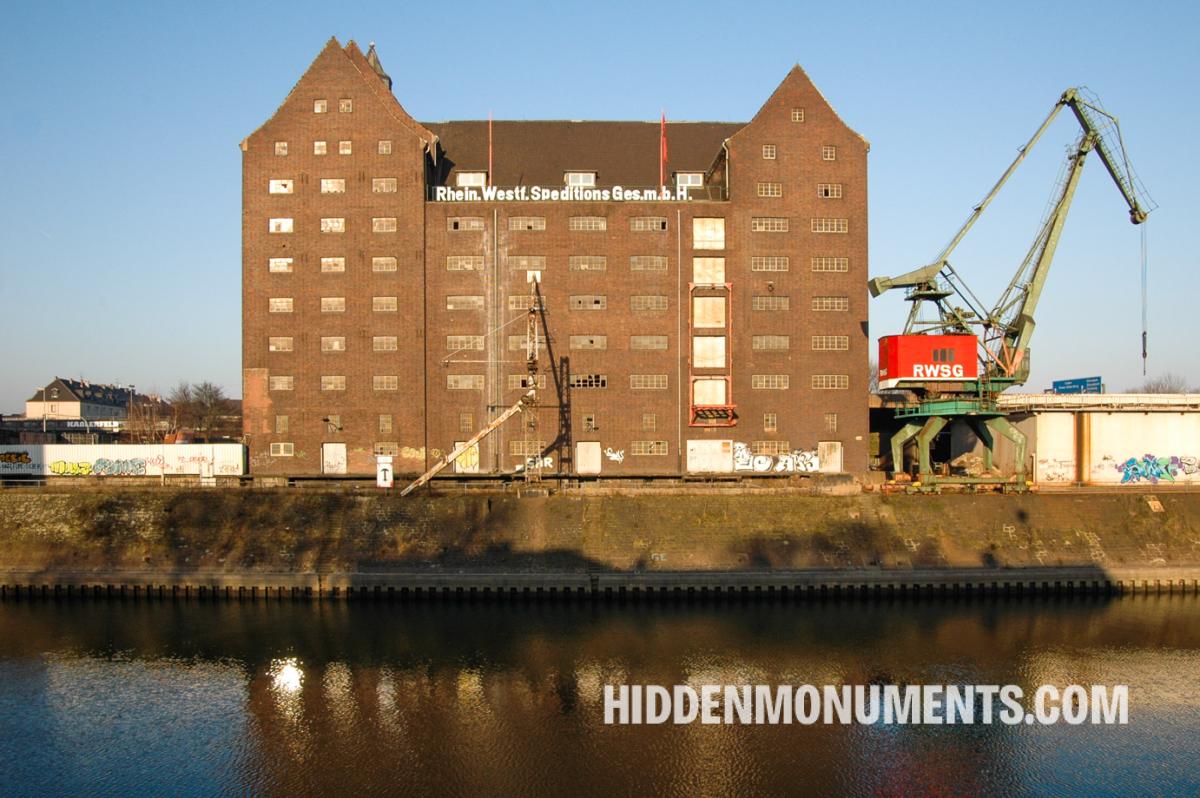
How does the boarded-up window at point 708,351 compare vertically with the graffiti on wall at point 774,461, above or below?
→ above

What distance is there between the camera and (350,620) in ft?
169

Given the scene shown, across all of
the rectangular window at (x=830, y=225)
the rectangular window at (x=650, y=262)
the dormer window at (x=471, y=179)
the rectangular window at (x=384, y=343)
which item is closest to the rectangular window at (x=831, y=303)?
the rectangular window at (x=830, y=225)

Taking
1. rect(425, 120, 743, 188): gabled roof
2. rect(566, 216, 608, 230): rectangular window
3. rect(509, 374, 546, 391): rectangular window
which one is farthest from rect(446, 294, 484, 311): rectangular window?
rect(425, 120, 743, 188): gabled roof

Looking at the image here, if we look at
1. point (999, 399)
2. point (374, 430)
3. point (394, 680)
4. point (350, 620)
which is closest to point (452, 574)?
point (350, 620)

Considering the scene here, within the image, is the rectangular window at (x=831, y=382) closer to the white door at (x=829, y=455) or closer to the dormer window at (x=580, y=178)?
the white door at (x=829, y=455)

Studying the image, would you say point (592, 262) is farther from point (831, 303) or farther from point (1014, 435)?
point (1014, 435)

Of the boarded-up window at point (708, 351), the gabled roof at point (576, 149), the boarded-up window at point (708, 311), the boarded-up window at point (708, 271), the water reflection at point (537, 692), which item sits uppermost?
the gabled roof at point (576, 149)

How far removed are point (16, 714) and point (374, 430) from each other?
40373 millimetres

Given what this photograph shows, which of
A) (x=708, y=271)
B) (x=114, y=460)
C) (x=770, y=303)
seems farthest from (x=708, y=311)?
(x=114, y=460)

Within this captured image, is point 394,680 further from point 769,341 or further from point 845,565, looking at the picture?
point 769,341

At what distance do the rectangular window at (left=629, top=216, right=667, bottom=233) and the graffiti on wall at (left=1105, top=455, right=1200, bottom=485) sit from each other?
42.5 m

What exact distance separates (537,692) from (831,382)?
150 feet

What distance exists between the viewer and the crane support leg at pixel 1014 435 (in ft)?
233

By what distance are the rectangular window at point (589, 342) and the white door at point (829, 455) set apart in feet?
66.2
